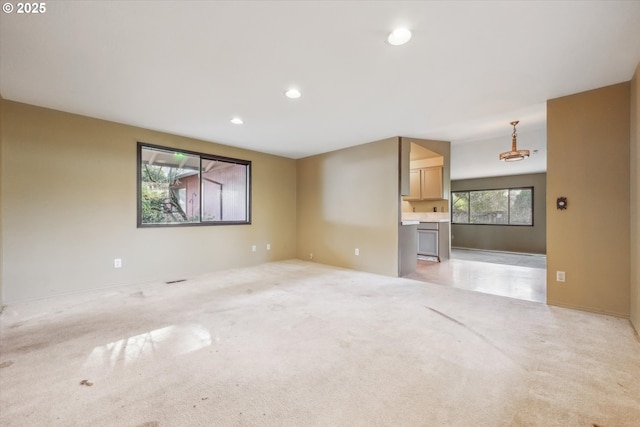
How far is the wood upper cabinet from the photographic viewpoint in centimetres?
585

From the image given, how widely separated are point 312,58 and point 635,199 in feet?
10.8

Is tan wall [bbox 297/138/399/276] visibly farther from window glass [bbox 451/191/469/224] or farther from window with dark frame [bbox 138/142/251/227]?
window glass [bbox 451/191/469/224]

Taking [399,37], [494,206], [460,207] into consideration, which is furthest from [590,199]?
[460,207]

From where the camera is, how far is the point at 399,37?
2016mm

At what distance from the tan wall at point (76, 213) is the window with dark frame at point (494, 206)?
8.09 metres

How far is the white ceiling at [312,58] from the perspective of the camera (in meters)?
1.79

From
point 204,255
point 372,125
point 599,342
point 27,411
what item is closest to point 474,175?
point 372,125

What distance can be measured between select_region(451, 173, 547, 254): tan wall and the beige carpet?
5725 millimetres

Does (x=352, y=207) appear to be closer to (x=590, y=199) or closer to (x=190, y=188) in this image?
(x=190, y=188)

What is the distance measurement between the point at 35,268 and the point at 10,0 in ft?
9.81

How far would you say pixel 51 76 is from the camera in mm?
2568

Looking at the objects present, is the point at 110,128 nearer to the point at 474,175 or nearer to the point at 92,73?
the point at 92,73

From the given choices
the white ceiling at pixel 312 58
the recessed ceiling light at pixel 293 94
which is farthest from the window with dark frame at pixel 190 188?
the recessed ceiling light at pixel 293 94

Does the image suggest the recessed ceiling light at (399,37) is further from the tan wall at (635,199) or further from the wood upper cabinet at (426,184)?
the wood upper cabinet at (426,184)
